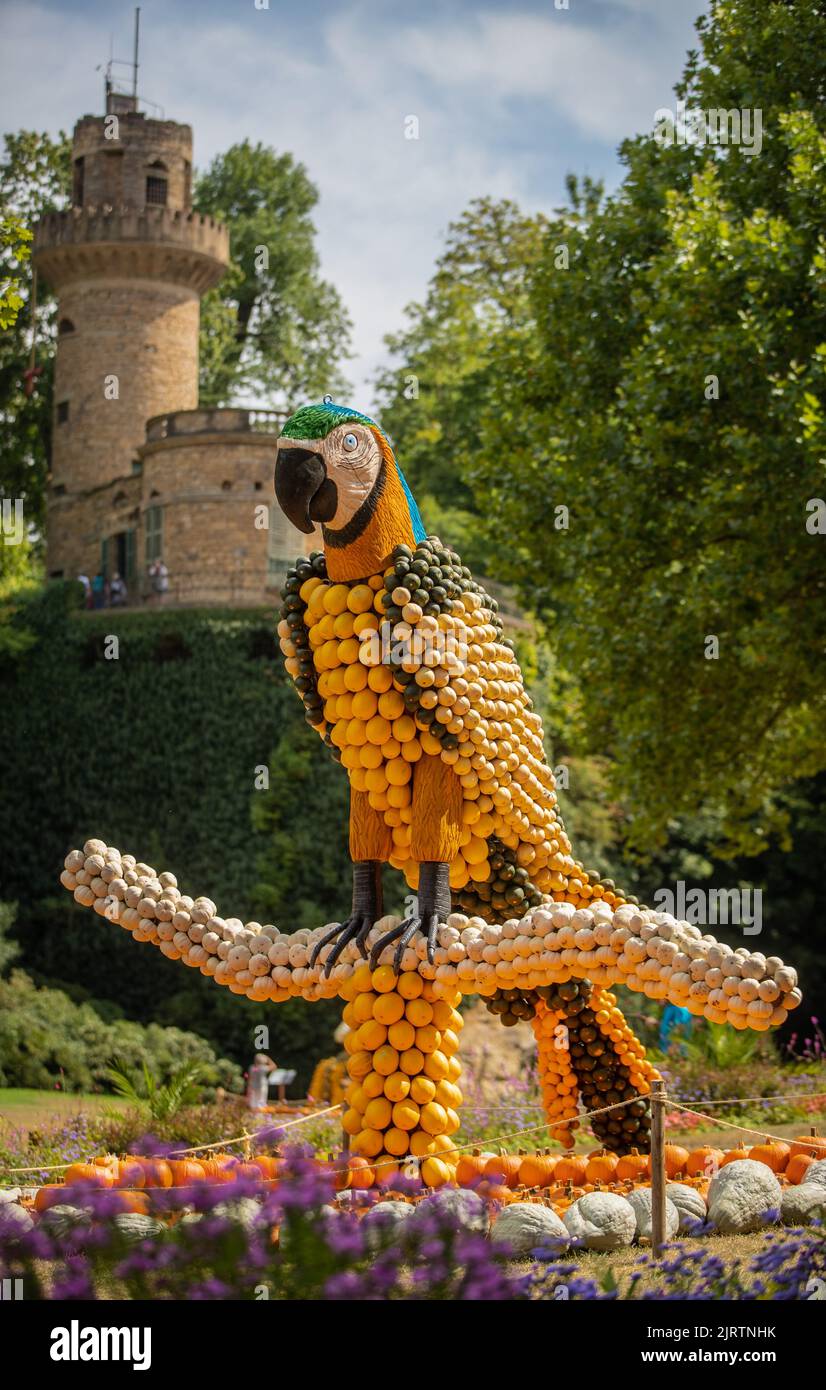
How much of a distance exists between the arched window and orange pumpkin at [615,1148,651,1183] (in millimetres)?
29097

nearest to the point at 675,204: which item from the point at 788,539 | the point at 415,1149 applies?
the point at 788,539

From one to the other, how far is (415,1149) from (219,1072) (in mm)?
15245

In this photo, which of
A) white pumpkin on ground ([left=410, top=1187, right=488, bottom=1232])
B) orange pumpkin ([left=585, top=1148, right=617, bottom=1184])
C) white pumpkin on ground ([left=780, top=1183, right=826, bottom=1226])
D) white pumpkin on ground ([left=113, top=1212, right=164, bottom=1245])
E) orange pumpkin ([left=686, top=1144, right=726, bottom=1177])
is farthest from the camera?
orange pumpkin ([left=686, top=1144, right=726, bottom=1177])

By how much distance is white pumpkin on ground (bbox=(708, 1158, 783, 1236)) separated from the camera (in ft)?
24.7

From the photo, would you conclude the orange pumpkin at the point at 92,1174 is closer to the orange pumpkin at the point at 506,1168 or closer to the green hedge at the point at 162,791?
the orange pumpkin at the point at 506,1168

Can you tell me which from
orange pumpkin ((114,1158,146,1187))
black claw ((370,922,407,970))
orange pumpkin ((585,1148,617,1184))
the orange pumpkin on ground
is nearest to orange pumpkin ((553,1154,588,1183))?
orange pumpkin ((585,1148,617,1184))

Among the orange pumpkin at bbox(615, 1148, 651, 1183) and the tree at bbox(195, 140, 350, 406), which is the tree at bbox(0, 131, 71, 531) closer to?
the tree at bbox(195, 140, 350, 406)

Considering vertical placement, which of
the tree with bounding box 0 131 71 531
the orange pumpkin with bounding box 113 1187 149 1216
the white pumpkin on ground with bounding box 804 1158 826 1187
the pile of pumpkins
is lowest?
the white pumpkin on ground with bounding box 804 1158 826 1187

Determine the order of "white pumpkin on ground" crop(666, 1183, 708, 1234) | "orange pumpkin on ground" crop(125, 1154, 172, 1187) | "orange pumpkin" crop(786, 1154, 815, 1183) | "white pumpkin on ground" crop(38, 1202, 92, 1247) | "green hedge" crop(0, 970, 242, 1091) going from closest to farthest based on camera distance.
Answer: "white pumpkin on ground" crop(38, 1202, 92, 1247), "orange pumpkin on ground" crop(125, 1154, 172, 1187), "white pumpkin on ground" crop(666, 1183, 708, 1234), "orange pumpkin" crop(786, 1154, 815, 1183), "green hedge" crop(0, 970, 242, 1091)

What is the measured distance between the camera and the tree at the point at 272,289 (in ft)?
125

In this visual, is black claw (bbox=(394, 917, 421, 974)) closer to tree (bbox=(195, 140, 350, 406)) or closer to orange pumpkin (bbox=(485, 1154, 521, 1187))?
orange pumpkin (bbox=(485, 1154, 521, 1187))

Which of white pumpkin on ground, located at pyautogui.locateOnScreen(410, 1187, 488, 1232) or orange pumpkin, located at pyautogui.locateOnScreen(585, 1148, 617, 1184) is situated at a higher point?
white pumpkin on ground, located at pyautogui.locateOnScreen(410, 1187, 488, 1232)

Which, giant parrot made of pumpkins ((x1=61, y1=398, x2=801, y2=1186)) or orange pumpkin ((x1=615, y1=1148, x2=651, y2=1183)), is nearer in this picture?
giant parrot made of pumpkins ((x1=61, y1=398, x2=801, y2=1186))

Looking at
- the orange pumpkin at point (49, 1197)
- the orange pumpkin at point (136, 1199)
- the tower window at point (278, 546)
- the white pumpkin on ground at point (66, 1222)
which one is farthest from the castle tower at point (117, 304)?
the white pumpkin on ground at point (66, 1222)
